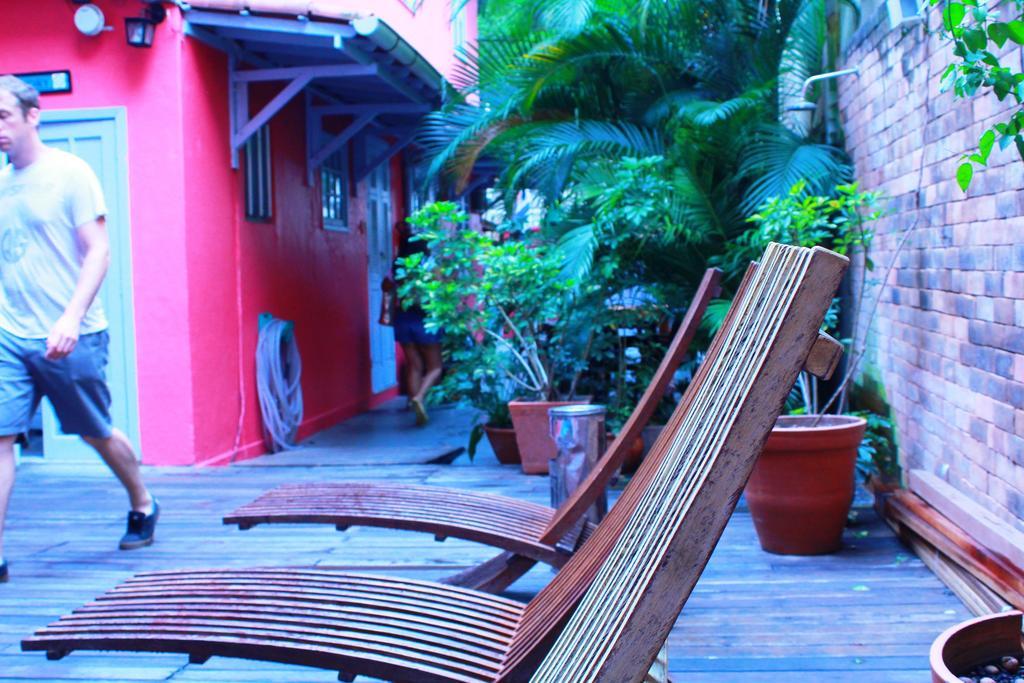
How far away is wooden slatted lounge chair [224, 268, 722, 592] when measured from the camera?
2.92 m

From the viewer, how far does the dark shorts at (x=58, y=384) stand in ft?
12.9

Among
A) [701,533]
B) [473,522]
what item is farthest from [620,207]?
[701,533]

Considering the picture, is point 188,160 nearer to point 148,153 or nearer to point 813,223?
point 148,153

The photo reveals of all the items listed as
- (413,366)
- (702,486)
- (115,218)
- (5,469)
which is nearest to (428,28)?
(413,366)

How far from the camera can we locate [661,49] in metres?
6.77

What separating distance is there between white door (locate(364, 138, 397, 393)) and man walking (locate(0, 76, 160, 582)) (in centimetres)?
625

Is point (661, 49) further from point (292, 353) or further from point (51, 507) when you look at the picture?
point (51, 507)

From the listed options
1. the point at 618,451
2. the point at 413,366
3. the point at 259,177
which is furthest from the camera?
the point at 413,366

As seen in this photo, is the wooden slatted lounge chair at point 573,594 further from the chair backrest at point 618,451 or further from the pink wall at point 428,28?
the pink wall at point 428,28

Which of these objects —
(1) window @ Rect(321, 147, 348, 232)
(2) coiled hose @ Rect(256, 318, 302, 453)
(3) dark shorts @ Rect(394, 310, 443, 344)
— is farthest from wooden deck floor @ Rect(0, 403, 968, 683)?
(1) window @ Rect(321, 147, 348, 232)

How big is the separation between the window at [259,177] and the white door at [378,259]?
273cm

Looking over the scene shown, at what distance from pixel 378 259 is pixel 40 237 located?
22.5 ft

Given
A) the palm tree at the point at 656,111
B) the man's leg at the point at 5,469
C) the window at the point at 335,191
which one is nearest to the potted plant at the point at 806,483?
the palm tree at the point at 656,111

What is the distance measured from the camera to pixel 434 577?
12.8ft
